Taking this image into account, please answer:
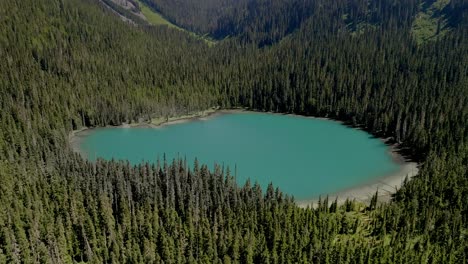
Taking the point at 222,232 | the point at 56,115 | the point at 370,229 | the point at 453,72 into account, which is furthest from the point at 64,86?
the point at 453,72

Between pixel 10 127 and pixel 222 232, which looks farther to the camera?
pixel 10 127

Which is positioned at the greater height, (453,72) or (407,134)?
(453,72)

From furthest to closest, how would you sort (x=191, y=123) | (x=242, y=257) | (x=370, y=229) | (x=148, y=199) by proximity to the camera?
(x=191, y=123)
(x=148, y=199)
(x=370, y=229)
(x=242, y=257)

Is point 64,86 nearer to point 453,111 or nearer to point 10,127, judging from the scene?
point 10,127

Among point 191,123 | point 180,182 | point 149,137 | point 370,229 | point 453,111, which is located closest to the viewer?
point 370,229

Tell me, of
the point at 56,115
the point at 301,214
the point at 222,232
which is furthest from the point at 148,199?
the point at 56,115

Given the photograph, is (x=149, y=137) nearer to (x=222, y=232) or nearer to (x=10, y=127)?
(x=10, y=127)
